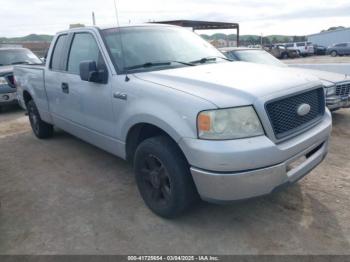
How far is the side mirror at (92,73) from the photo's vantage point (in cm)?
376

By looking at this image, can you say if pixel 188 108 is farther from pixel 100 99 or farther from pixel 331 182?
pixel 331 182

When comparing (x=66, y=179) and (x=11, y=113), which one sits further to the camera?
(x=11, y=113)

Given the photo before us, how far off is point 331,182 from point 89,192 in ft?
9.20

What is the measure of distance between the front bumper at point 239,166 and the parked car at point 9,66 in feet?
25.6

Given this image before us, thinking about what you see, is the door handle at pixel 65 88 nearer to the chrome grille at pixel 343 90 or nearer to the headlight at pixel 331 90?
the headlight at pixel 331 90

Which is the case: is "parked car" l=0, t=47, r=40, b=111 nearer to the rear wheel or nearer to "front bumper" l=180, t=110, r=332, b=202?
"front bumper" l=180, t=110, r=332, b=202

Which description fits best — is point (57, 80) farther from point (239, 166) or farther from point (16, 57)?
point (16, 57)

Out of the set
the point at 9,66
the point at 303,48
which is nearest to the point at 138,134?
the point at 9,66

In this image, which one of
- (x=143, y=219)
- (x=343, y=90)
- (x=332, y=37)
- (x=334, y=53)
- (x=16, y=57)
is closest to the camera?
(x=143, y=219)

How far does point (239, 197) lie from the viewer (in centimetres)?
281

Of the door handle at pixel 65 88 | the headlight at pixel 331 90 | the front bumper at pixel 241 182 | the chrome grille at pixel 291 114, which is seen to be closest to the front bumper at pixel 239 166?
the front bumper at pixel 241 182

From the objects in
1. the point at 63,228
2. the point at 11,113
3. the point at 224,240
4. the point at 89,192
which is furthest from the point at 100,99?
the point at 11,113

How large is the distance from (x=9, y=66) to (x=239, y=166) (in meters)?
8.94

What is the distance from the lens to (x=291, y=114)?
3061 millimetres
